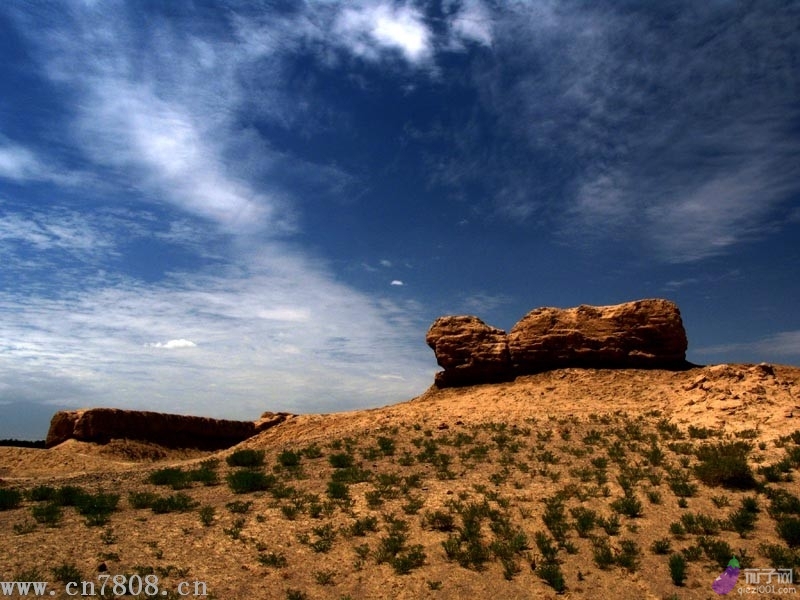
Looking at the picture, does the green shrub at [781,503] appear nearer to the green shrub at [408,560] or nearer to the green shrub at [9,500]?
the green shrub at [408,560]

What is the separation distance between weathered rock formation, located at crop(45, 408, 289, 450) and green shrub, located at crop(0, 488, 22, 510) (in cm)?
1859

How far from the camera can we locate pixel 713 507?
9922 millimetres

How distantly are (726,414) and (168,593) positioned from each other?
59.8 ft

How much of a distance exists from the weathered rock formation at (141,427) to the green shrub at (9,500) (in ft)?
61.0

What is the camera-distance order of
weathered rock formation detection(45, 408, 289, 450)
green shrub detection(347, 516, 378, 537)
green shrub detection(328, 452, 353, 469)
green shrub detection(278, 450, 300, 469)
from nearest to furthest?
green shrub detection(347, 516, 378, 537) < green shrub detection(328, 452, 353, 469) < green shrub detection(278, 450, 300, 469) < weathered rock formation detection(45, 408, 289, 450)

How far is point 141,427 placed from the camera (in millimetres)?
30344

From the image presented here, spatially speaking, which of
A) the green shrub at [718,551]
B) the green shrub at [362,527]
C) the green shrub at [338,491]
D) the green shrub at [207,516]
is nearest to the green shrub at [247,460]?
the green shrub at [338,491]

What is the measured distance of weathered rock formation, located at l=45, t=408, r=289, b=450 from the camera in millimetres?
28703

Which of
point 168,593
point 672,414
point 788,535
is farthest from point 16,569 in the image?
point 672,414

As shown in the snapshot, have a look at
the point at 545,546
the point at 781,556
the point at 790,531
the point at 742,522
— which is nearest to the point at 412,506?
the point at 545,546

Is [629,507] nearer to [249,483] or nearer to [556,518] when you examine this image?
[556,518]

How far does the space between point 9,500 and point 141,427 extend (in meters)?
21.2

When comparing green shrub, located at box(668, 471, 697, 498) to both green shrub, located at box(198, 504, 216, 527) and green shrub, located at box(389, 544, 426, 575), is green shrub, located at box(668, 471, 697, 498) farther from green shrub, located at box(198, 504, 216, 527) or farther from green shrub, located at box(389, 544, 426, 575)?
green shrub, located at box(198, 504, 216, 527)

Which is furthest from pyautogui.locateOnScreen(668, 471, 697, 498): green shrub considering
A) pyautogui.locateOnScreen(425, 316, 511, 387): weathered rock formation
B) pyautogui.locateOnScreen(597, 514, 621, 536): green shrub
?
pyautogui.locateOnScreen(425, 316, 511, 387): weathered rock formation
